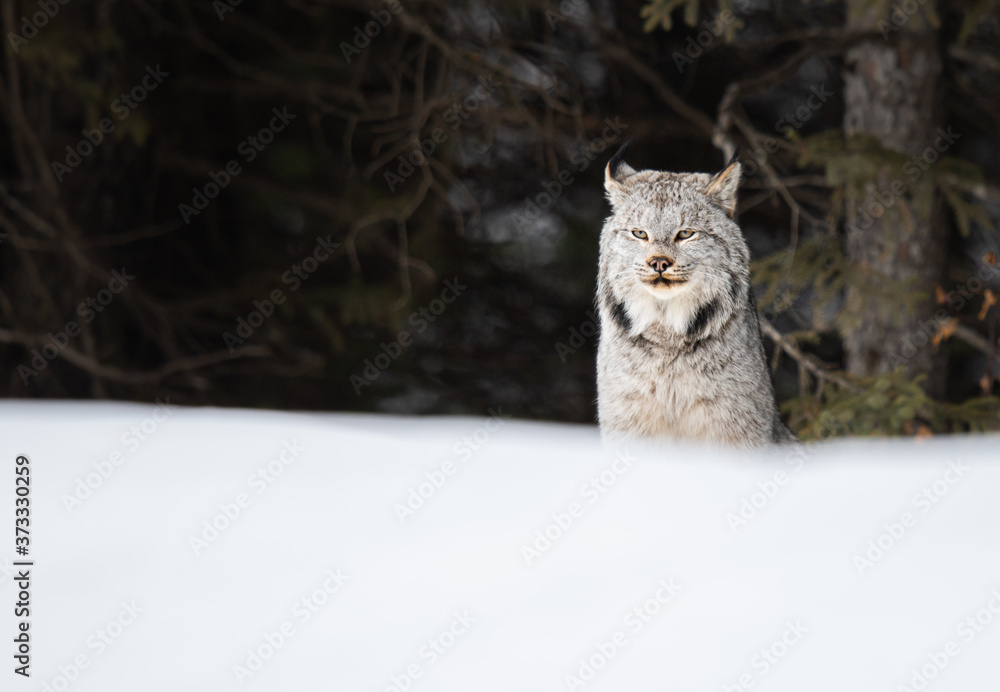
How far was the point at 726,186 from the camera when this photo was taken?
293cm

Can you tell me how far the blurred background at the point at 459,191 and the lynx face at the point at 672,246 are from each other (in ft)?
5.41

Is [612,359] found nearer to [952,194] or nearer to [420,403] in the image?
[952,194]

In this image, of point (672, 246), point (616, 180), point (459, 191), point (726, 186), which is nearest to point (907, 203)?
point (726, 186)

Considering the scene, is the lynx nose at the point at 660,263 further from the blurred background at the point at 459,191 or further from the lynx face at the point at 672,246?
the blurred background at the point at 459,191

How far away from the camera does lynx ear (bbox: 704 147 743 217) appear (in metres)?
2.89

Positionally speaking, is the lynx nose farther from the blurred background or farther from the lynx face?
the blurred background

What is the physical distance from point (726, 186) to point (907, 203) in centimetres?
276

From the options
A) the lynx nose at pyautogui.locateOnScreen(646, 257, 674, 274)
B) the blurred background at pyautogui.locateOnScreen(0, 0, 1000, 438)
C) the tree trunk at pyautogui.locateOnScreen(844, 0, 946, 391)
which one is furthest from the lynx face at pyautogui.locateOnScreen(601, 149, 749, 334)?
the tree trunk at pyautogui.locateOnScreen(844, 0, 946, 391)

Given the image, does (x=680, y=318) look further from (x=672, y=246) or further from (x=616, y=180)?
(x=616, y=180)

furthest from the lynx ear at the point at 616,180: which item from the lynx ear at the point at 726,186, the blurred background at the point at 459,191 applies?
the blurred background at the point at 459,191

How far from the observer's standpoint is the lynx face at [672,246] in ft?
9.18

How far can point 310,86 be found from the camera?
24.2 ft

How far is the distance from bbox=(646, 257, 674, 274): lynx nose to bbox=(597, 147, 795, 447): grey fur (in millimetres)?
18

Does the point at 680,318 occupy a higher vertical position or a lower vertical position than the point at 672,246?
lower
